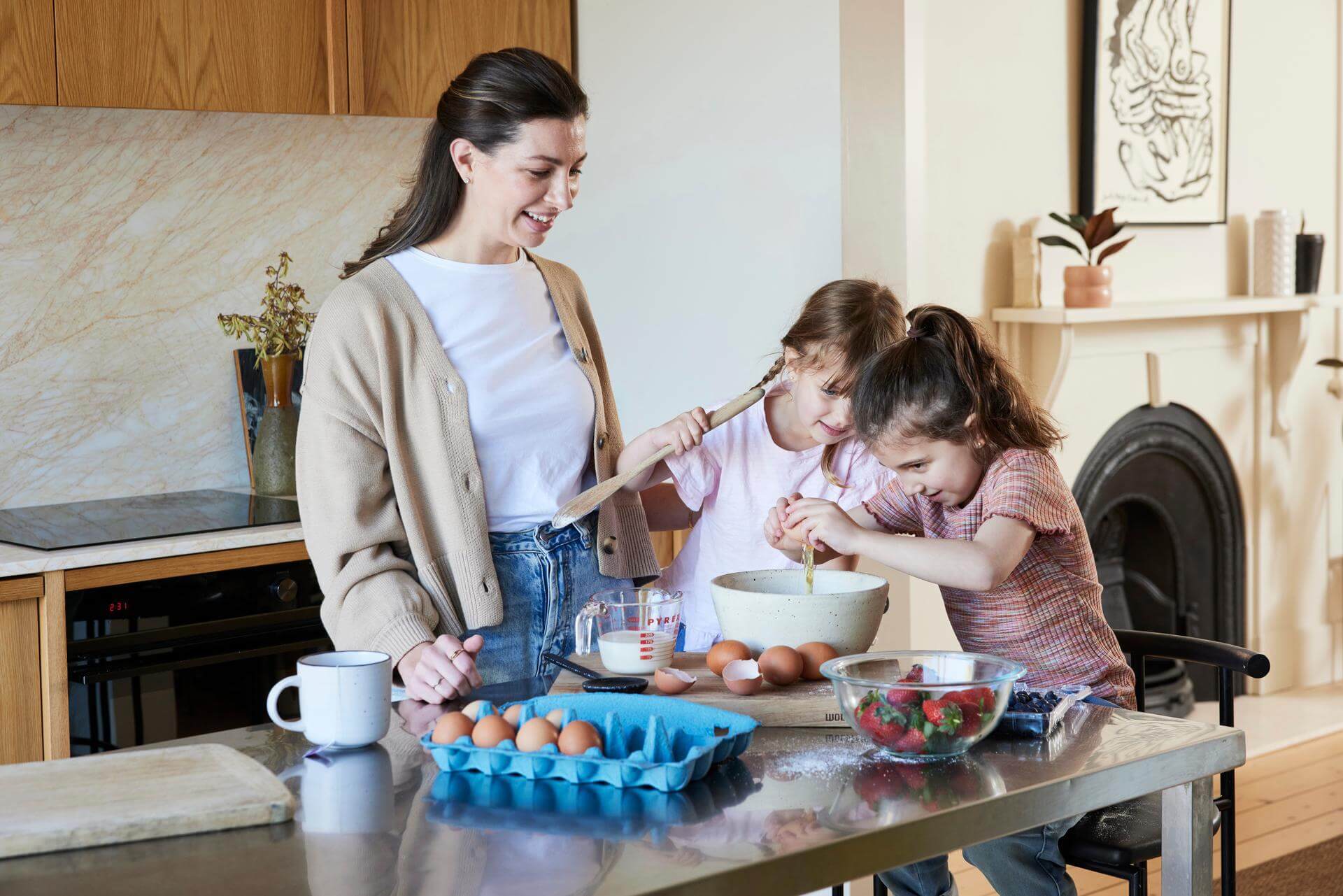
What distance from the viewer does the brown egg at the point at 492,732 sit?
1173 millimetres

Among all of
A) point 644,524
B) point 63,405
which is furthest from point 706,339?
point 63,405

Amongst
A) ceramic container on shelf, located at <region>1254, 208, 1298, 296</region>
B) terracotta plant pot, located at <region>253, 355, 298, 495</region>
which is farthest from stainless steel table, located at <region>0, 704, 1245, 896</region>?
ceramic container on shelf, located at <region>1254, 208, 1298, 296</region>

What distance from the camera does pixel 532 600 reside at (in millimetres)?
1775

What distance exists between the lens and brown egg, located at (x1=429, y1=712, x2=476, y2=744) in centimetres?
119

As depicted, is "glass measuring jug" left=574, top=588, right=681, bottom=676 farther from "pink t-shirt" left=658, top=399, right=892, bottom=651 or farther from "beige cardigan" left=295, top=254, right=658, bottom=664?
"pink t-shirt" left=658, top=399, right=892, bottom=651

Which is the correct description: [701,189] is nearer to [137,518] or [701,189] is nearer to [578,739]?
[137,518]

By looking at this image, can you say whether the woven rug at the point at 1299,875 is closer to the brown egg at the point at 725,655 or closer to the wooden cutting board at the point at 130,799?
the brown egg at the point at 725,655

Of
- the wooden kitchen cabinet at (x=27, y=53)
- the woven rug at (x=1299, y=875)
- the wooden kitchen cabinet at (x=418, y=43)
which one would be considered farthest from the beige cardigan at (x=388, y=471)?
the woven rug at (x=1299, y=875)

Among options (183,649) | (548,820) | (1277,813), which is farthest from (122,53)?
(1277,813)

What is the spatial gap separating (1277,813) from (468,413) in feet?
8.66

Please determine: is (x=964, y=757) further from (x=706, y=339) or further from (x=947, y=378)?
(x=706, y=339)

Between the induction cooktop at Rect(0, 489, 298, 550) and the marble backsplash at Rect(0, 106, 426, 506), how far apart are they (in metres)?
0.10

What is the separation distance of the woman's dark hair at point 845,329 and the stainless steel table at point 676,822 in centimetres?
69

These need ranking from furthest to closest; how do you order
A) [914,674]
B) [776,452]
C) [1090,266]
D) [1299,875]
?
1. [1090,266]
2. [1299,875]
3. [776,452]
4. [914,674]
